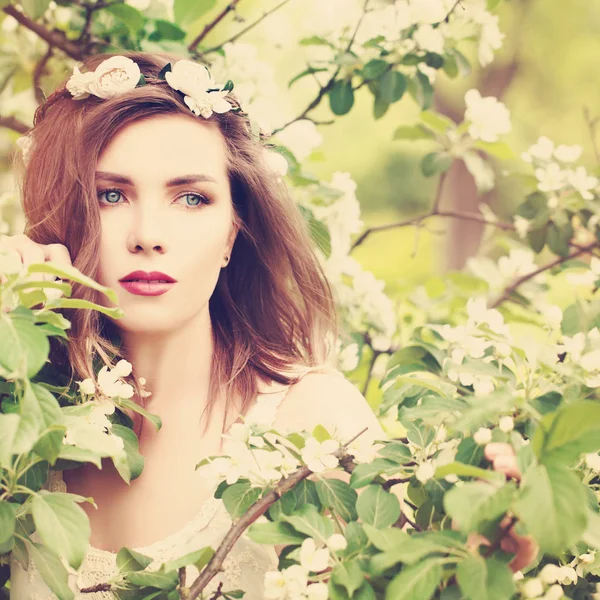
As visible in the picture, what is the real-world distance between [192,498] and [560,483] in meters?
1.03

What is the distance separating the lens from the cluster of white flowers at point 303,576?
109cm

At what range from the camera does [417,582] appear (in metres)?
1.00

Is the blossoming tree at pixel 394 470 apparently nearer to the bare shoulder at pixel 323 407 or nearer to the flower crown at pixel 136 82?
the flower crown at pixel 136 82

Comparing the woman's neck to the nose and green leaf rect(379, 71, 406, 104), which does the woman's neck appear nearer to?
the nose

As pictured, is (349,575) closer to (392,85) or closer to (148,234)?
(148,234)

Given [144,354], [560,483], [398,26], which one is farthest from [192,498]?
[398,26]

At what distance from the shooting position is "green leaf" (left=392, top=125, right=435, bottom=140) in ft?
8.50

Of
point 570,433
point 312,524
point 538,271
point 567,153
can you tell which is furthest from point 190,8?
point 570,433

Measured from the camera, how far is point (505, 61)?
30.5 feet

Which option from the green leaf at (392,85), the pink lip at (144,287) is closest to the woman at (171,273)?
the pink lip at (144,287)

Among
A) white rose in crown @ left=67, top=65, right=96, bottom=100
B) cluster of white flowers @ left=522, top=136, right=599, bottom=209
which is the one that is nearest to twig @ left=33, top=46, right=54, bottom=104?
white rose in crown @ left=67, top=65, right=96, bottom=100

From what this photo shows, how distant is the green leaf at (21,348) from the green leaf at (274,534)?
0.35 metres

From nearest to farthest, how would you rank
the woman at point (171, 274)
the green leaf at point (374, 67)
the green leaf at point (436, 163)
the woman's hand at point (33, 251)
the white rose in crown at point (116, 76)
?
the woman's hand at point (33, 251), the woman at point (171, 274), the white rose in crown at point (116, 76), the green leaf at point (374, 67), the green leaf at point (436, 163)

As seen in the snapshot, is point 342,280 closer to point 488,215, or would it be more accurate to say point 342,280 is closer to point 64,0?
point 488,215
